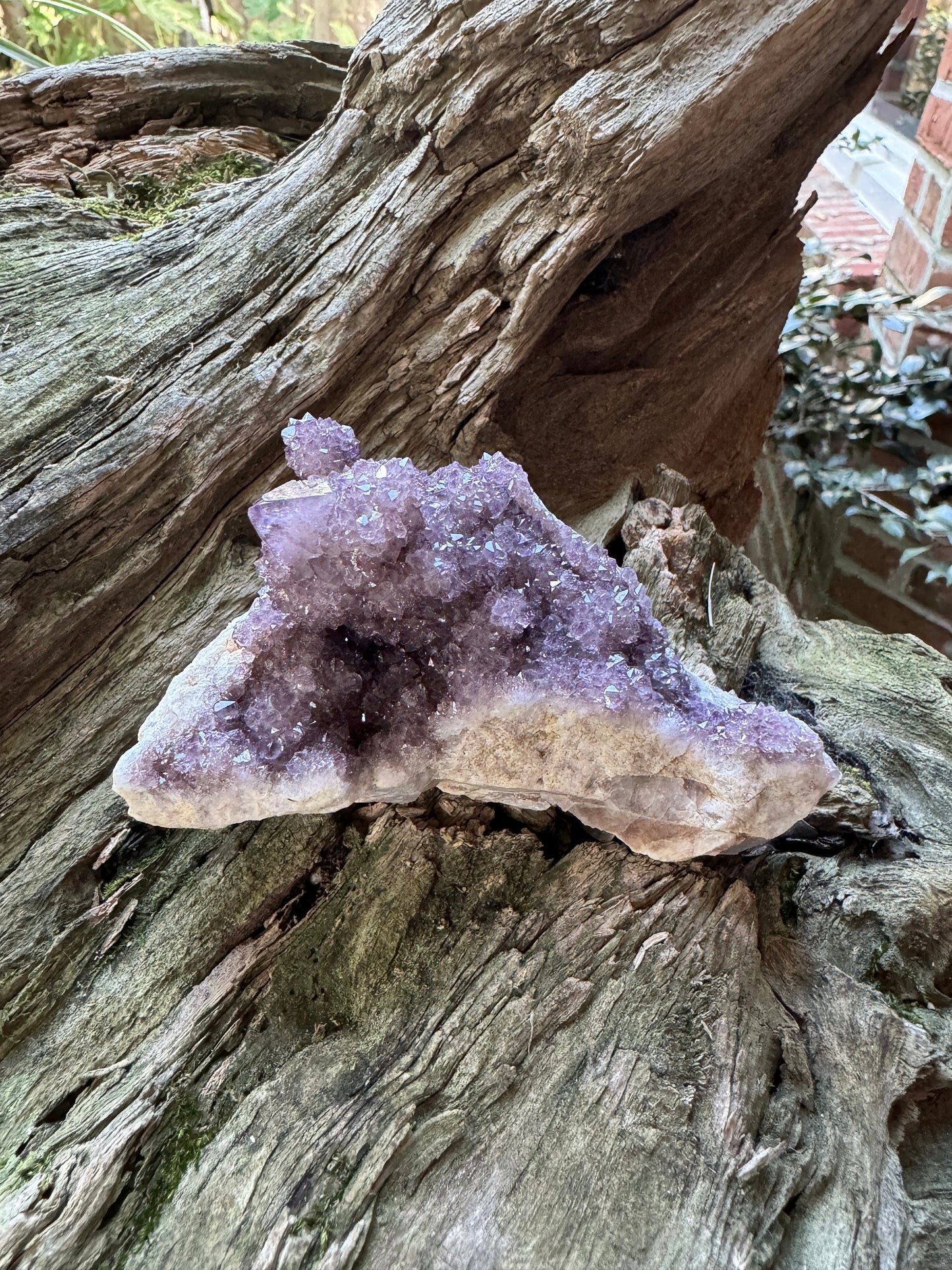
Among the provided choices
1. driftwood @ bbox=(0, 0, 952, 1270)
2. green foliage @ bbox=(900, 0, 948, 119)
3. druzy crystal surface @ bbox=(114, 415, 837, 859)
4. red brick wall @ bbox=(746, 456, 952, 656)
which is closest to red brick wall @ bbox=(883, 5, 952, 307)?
green foliage @ bbox=(900, 0, 948, 119)

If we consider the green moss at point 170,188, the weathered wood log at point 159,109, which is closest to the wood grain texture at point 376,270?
the green moss at point 170,188

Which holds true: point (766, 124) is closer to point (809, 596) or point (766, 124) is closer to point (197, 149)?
point (197, 149)

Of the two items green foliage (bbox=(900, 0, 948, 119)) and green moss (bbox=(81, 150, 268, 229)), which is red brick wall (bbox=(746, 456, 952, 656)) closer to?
green foliage (bbox=(900, 0, 948, 119))

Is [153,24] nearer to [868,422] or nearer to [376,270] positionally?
[376,270]

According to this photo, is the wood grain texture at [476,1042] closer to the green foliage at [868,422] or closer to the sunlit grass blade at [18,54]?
the green foliage at [868,422]

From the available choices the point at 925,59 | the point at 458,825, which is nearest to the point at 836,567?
the point at 925,59

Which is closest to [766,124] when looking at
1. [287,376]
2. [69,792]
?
[287,376]
